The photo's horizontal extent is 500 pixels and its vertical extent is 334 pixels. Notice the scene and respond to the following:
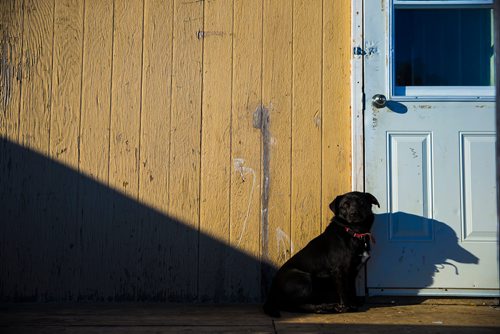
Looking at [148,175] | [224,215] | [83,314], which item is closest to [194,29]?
[148,175]

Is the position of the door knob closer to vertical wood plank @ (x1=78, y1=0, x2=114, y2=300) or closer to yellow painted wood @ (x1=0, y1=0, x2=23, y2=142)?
vertical wood plank @ (x1=78, y1=0, x2=114, y2=300)

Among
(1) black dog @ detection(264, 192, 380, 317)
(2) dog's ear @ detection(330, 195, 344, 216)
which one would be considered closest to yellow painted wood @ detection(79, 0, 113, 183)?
(1) black dog @ detection(264, 192, 380, 317)

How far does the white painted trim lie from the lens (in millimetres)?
3732

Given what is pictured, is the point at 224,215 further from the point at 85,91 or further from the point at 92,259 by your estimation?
the point at 85,91

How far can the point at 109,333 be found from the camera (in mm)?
2992

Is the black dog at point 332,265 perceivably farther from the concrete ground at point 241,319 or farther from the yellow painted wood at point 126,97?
the yellow painted wood at point 126,97

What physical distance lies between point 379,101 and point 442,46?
0.65m

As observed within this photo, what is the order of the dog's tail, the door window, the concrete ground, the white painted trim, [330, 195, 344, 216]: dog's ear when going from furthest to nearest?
the door window, the white painted trim, [330, 195, 344, 216]: dog's ear, the dog's tail, the concrete ground

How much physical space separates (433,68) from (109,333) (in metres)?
2.80

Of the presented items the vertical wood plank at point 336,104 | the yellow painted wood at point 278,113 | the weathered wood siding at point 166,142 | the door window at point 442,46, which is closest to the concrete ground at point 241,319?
the weathered wood siding at point 166,142

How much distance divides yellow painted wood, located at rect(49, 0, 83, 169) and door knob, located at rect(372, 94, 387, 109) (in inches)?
83.5

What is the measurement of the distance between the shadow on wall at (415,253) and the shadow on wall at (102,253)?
2.68 ft

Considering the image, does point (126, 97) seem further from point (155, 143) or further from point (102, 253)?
point (102, 253)

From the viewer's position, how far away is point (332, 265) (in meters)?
3.53
